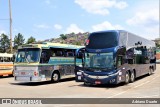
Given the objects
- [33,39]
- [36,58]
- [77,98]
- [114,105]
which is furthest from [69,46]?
[33,39]

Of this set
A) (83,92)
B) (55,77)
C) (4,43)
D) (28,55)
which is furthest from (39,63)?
(4,43)

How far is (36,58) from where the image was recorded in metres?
20.8

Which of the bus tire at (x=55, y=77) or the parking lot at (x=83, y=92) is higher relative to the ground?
the bus tire at (x=55, y=77)

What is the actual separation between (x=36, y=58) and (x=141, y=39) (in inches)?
355

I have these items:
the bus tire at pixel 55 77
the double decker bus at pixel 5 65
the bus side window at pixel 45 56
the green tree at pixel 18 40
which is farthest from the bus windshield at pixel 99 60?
the green tree at pixel 18 40

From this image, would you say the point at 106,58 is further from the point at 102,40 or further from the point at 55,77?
the point at 55,77

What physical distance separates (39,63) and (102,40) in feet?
15.3

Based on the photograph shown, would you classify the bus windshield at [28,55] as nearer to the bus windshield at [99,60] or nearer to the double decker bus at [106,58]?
the double decker bus at [106,58]

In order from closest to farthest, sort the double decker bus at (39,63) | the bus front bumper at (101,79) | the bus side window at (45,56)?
the bus front bumper at (101,79) → the double decker bus at (39,63) → the bus side window at (45,56)

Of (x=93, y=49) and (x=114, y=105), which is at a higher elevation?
(x=93, y=49)

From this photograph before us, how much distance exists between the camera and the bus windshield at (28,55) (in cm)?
2088

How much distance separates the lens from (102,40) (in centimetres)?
1900

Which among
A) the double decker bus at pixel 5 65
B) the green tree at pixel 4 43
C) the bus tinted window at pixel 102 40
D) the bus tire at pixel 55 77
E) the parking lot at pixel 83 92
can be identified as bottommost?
the parking lot at pixel 83 92

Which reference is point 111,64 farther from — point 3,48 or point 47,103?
point 3,48
